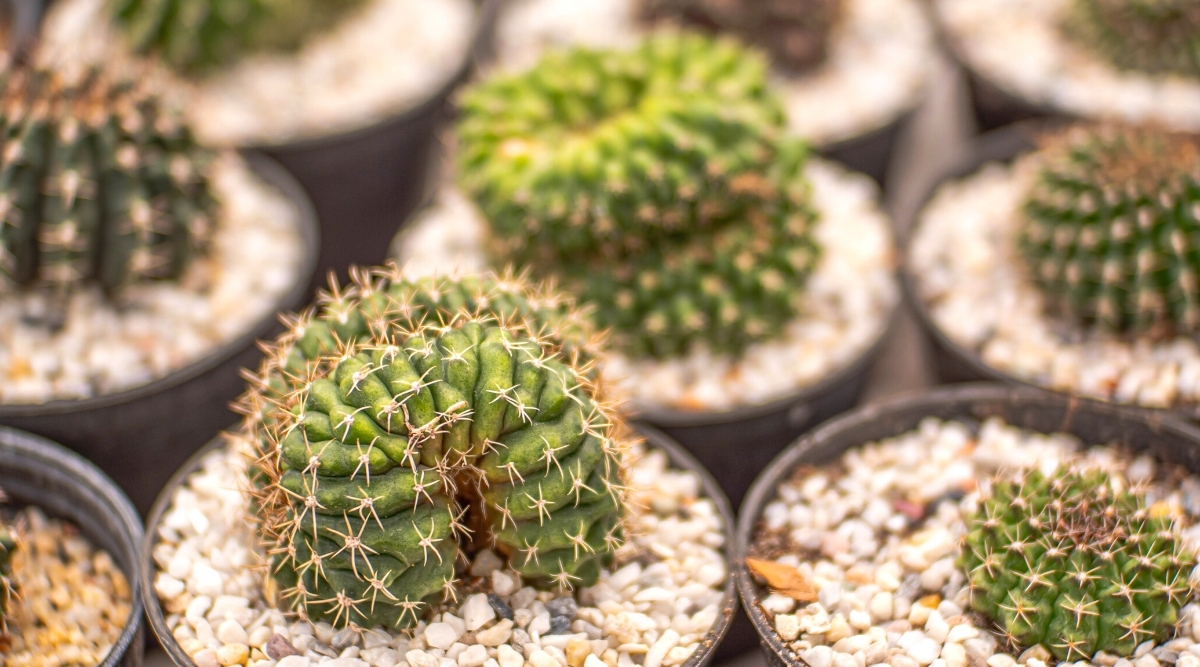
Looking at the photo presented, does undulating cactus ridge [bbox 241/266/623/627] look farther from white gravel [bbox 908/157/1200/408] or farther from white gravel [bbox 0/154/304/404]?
white gravel [bbox 908/157/1200/408]

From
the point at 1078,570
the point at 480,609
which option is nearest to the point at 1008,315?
the point at 1078,570

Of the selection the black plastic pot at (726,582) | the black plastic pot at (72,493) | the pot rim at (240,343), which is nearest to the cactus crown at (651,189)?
the black plastic pot at (726,582)

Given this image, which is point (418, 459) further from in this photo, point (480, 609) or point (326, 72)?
point (326, 72)

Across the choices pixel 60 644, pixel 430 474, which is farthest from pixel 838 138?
pixel 60 644

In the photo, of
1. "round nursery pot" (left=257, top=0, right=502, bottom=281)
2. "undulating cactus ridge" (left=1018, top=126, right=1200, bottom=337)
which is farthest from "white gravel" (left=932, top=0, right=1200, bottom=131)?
"round nursery pot" (left=257, top=0, right=502, bottom=281)

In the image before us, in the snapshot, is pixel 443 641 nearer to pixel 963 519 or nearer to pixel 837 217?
pixel 963 519

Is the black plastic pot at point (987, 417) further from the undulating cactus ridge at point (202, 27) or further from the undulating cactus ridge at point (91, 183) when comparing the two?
the undulating cactus ridge at point (202, 27)
